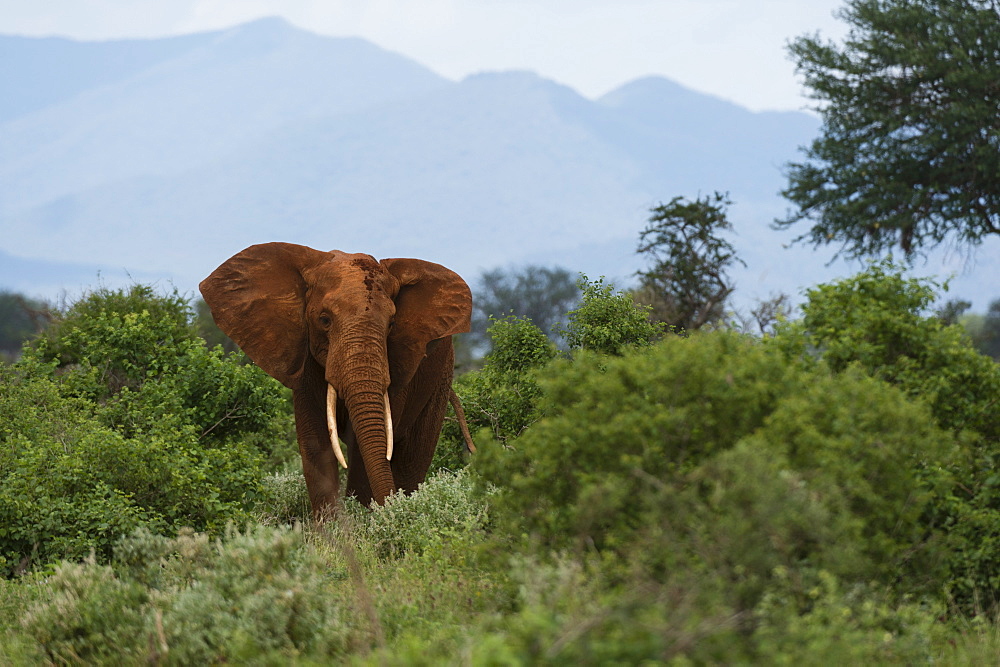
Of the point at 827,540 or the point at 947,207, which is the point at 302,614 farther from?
the point at 947,207

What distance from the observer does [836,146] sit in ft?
96.9

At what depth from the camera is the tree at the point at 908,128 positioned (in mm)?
26812

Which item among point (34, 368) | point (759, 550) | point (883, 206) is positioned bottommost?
point (759, 550)

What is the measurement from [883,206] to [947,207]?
5.69 feet

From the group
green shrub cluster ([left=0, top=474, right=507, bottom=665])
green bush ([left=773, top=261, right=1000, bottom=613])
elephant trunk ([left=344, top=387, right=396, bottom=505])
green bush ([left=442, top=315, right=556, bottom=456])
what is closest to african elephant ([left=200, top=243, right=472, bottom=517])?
elephant trunk ([left=344, top=387, right=396, bottom=505])

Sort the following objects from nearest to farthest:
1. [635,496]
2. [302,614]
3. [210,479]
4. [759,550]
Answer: [759,550] < [635,496] < [302,614] < [210,479]

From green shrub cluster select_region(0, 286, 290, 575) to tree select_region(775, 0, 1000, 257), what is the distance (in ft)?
61.5

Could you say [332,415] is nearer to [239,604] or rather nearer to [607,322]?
[607,322]

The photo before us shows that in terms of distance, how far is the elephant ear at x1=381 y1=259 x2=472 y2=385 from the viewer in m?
11.1

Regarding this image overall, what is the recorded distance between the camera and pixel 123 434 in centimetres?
1181

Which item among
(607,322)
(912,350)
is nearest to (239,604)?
(912,350)

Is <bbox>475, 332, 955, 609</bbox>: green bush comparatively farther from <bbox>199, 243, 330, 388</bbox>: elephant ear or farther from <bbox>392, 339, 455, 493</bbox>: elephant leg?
<bbox>392, 339, 455, 493</bbox>: elephant leg

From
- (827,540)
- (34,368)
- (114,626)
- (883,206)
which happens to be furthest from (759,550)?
(883,206)

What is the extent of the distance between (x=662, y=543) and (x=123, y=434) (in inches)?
328
